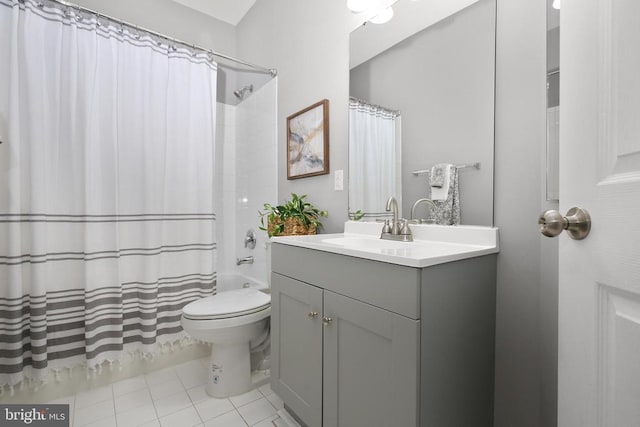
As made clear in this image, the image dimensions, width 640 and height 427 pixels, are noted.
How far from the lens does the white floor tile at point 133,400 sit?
1524 millimetres

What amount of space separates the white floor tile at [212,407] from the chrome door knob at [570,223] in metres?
1.60

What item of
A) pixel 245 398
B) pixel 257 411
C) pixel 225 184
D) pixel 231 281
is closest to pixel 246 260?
pixel 231 281

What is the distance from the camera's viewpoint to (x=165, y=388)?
169cm

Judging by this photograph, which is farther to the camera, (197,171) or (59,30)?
(197,171)

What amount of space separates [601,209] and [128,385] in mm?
2219

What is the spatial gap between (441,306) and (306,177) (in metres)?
1.25

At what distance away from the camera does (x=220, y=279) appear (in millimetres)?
2471

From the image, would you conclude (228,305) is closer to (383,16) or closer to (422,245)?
(422,245)

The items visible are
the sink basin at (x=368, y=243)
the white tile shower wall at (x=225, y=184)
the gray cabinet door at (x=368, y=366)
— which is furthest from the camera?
the white tile shower wall at (x=225, y=184)

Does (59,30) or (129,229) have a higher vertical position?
(59,30)

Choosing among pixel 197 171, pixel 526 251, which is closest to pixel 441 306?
pixel 526 251

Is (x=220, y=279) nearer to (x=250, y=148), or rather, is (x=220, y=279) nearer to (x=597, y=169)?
(x=250, y=148)

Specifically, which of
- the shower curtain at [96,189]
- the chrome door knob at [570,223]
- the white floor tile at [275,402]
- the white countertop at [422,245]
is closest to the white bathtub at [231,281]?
the shower curtain at [96,189]

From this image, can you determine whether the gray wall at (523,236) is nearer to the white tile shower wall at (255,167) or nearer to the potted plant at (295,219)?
the potted plant at (295,219)
